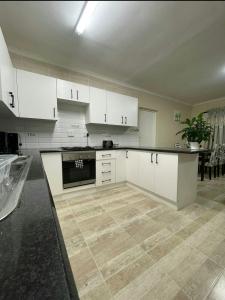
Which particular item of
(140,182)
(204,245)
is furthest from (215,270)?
(140,182)

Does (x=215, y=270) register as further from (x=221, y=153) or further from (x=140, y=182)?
(x=221, y=153)

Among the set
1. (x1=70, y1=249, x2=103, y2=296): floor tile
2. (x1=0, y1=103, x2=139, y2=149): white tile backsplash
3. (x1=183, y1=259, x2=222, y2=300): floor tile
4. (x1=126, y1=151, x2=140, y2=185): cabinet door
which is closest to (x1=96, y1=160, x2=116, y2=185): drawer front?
(x1=126, y1=151, x2=140, y2=185): cabinet door

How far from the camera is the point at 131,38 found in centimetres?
34

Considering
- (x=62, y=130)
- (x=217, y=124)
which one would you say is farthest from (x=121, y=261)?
(x=217, y=124)

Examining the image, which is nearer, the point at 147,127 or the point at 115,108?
the point at 115,108

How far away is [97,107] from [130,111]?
2.61 feet

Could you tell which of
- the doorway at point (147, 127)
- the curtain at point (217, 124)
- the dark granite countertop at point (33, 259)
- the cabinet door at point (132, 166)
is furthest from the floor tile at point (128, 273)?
the curtain at point (217, 124)

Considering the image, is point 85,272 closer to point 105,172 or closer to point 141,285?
point 141,285

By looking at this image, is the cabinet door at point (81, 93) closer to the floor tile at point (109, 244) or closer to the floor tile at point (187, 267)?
the floor tile at point (109, 244)

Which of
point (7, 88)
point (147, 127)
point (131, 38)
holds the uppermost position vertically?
point (7, 88)

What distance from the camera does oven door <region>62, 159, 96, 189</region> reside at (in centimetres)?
219

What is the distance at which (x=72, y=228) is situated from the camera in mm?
1494

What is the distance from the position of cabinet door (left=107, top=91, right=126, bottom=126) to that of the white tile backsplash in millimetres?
302

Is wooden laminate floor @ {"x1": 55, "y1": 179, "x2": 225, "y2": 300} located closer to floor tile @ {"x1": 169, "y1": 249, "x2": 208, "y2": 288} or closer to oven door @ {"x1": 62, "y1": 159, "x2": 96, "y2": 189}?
floor tile @ {"x1": 169, "y1": 249, "x2": 208, "y2": 288}
